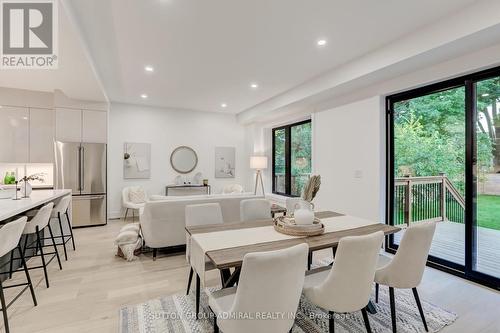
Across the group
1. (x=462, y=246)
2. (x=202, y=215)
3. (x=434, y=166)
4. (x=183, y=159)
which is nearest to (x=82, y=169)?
(x=183, y=159)

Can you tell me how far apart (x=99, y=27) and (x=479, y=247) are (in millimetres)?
4876

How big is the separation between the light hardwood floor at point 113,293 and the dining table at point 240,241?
768 mm

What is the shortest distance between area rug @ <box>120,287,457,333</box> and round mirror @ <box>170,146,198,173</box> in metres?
4.56

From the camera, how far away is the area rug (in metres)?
2.01

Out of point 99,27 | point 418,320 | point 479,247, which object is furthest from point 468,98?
point 99,27

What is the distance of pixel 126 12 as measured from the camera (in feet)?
8.14

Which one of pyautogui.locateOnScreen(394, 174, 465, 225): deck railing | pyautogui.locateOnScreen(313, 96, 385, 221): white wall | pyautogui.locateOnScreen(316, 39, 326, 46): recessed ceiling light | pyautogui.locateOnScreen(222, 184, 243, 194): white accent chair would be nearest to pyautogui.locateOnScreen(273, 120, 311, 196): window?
pyautogui.locateOnScreen(313, 96, 385, 221): white wall

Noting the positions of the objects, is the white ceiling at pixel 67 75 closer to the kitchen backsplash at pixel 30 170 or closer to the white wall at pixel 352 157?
the kitchen backsplash at pixel 30 170

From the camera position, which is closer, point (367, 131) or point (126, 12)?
point (126, 12)

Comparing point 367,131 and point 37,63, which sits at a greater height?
point 37,63

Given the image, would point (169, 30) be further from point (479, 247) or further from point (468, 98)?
point (479, 247)

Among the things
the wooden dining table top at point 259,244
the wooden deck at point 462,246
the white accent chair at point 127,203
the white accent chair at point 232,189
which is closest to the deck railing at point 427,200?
the wooden deck at point 462,246

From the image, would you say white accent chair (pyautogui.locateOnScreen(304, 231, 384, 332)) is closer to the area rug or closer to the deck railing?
the area rug

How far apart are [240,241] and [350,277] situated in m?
0.80
